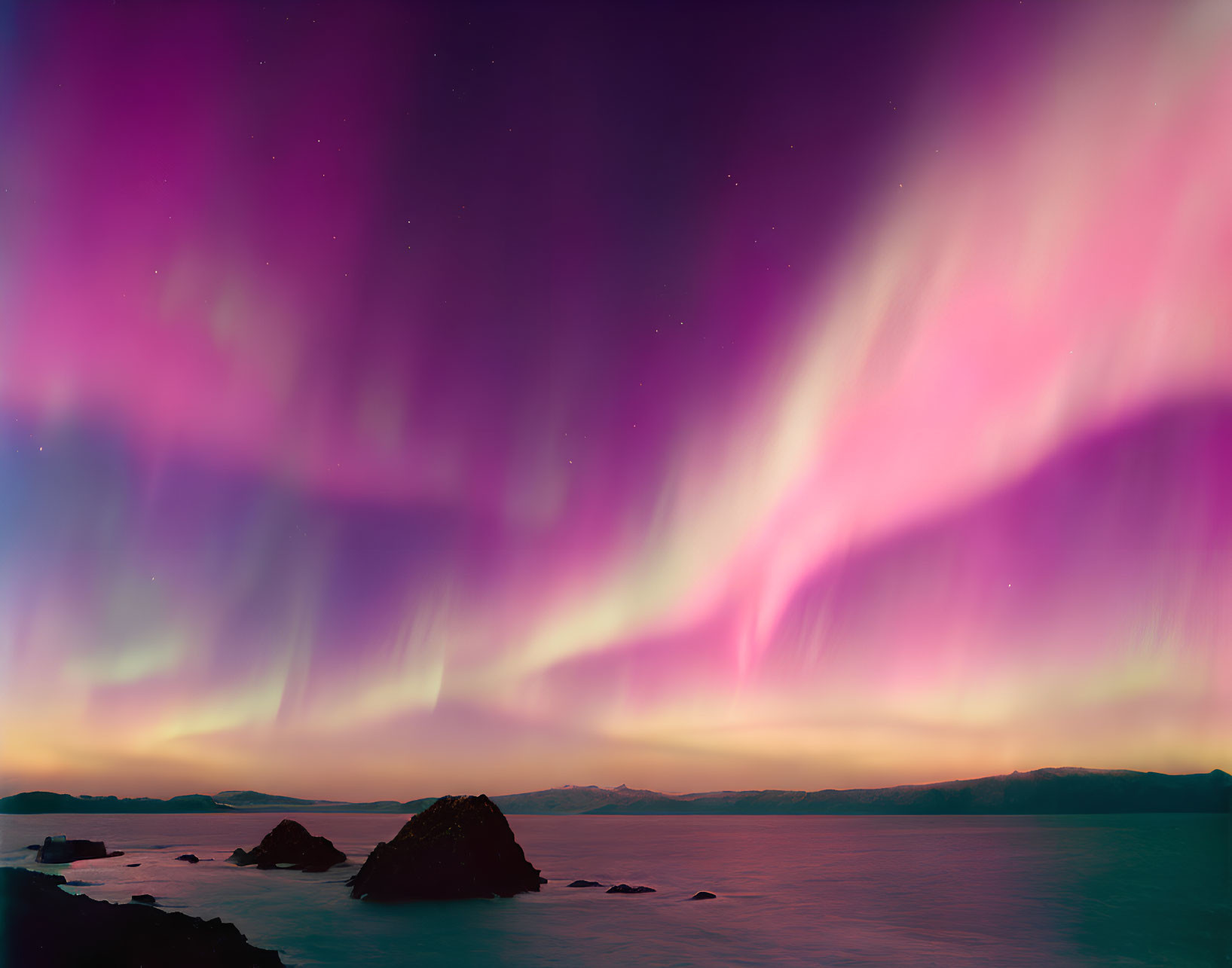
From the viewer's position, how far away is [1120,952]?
24.6m

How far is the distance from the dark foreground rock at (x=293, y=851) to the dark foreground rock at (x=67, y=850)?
960cm

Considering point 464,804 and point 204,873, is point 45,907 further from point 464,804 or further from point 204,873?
point 204,873

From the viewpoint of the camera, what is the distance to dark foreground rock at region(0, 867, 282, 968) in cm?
1059

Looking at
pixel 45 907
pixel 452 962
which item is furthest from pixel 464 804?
pixel 45 907

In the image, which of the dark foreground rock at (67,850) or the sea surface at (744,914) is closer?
the sea surface at (744,914)

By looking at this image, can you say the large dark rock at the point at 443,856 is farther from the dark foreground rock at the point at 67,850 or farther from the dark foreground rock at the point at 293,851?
A: the dark foreground rock at the point at 67,850

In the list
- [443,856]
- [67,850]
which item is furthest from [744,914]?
[67,850]

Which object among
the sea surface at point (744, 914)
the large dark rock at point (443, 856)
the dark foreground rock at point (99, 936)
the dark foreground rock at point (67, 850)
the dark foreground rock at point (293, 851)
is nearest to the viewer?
the dark foreground rock at point (99, 936)

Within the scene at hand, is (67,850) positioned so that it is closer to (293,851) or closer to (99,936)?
(293,851)

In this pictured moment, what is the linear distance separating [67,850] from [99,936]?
43.2 meters

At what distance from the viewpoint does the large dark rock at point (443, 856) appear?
28.6 meters

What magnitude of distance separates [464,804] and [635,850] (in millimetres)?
59387

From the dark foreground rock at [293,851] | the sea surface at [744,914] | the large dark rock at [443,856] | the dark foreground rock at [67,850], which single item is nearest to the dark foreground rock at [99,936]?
the sea surface at [744,914]

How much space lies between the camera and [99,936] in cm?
1145
